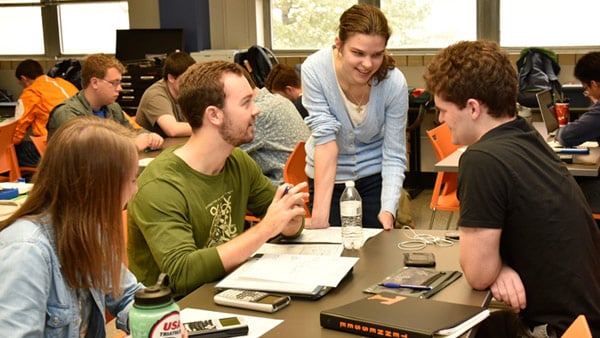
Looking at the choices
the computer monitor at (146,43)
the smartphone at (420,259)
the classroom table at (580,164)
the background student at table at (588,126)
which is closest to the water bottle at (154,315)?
the smartphone at (420,259)

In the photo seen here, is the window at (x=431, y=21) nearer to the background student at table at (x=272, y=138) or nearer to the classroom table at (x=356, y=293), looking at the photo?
the background student at table at (x=272, y=138)

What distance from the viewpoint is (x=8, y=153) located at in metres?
5.99

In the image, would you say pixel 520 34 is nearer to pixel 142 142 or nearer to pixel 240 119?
pixel 142 142

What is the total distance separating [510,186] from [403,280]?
0.40 meters

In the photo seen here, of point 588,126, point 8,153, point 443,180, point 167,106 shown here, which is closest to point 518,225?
point 588,126

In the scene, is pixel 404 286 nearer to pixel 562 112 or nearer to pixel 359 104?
pixel 359 104

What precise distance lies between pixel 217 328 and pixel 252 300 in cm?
21

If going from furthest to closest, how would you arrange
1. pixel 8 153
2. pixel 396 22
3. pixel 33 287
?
pixel 396 22, pixel 8 153, pixel 33 287

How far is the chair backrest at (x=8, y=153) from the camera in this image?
19.3 feet

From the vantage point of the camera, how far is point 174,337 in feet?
4.94

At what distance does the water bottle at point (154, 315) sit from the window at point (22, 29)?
8.47 m

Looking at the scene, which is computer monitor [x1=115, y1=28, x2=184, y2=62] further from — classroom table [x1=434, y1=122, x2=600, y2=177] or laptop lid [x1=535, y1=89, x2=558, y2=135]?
classroom table [x1=434, y1=122, x2=600, y2=177]

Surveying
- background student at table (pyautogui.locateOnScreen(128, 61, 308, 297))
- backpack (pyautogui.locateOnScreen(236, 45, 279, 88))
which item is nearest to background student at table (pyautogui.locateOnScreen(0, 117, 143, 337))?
background student at table (pyautogui.locateOnScreen(128, 61, 308, 297))

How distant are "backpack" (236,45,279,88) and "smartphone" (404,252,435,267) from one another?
5050 mm
